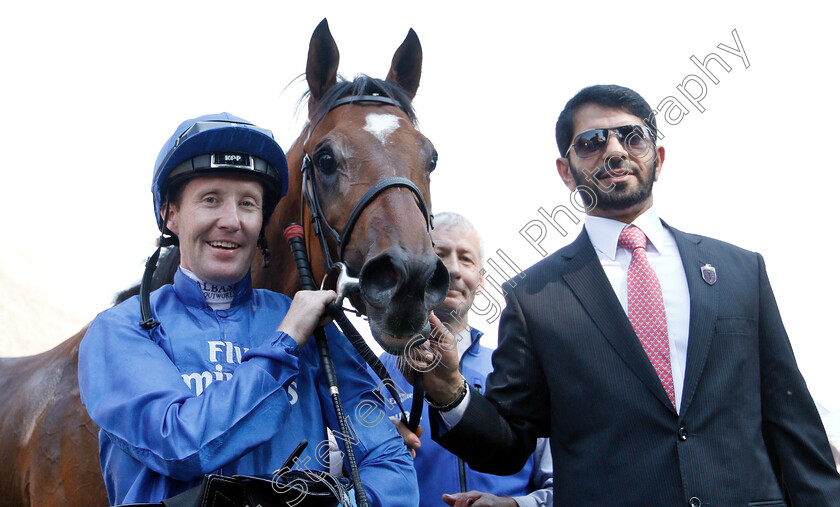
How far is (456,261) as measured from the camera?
11.7ft

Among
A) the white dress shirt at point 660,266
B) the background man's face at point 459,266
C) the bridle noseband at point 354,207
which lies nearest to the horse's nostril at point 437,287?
the bridle noseband at point 354,207

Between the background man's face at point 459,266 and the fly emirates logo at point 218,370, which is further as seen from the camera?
the background man's face at point 459,266

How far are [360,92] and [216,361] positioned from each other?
1342mm

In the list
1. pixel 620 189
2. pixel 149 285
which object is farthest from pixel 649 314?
pixel 149 285

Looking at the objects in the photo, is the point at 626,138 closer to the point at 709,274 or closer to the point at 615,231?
the point at 615,231

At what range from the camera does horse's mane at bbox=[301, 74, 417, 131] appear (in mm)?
2795

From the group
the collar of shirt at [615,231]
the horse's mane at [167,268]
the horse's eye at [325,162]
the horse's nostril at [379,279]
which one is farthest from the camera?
the horse's mane at [167,268]

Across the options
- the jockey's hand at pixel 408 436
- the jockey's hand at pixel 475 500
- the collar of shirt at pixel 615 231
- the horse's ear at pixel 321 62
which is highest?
the horse's ear at pixel 321 62

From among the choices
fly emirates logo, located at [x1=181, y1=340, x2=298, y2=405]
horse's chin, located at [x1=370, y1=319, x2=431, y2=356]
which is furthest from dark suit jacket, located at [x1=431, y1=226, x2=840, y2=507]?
fly emirates logo, located at [x1=181, y1=340, x2=298, y2=405]

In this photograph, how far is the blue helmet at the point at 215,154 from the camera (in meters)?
2.21

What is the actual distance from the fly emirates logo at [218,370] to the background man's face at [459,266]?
146cm

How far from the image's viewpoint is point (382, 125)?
260 centimetres

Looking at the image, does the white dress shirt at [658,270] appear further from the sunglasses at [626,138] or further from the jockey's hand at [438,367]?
the sunglasses at [626,138]

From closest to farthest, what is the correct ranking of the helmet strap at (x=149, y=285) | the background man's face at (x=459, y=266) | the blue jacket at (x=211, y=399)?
the blue jacket at (x=211, y=399)
the helmet strap at (x=149, y=285)
the background man's face at (x=459, y=266)
